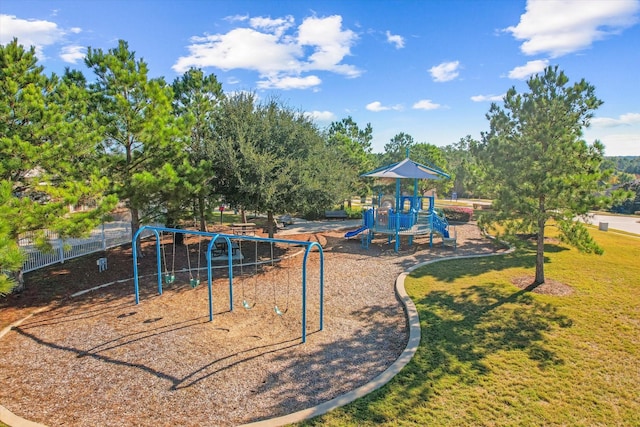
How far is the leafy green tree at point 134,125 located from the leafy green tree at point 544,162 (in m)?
10.2

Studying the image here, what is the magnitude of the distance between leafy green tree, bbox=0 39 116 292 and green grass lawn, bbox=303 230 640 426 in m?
7.29

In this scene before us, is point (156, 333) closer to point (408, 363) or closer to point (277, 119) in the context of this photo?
point (408, 363)

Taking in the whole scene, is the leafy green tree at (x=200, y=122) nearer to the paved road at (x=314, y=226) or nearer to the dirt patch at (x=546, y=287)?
the paved road at (x=314, y=226)

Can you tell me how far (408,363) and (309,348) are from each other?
6.58 ft

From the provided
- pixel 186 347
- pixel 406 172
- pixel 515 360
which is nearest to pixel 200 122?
pixel 406 172

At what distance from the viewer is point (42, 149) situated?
9.22 meters

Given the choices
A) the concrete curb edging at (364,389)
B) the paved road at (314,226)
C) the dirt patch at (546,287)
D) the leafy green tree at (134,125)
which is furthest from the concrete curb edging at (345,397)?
the paved road at (314,226)

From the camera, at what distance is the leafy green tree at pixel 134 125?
12.6 metres

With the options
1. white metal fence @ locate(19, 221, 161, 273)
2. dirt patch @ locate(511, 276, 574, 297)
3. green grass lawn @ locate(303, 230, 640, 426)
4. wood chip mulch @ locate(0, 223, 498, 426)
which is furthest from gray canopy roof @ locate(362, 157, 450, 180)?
white metal fence @ locate(19, 221, 161, 273)

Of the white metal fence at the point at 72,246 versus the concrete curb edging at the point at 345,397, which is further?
the white metal fence at the point at 72,246

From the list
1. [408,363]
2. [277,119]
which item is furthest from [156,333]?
[277,119]

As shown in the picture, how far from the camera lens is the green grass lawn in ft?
17.8

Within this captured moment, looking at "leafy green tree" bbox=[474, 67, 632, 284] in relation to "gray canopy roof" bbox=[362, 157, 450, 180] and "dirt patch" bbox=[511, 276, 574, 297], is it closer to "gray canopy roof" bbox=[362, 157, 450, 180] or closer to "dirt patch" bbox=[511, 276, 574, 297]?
"dirt patch" bbox=[511, 276, 574, 297]

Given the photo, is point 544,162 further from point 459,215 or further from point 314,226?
point 459,215
